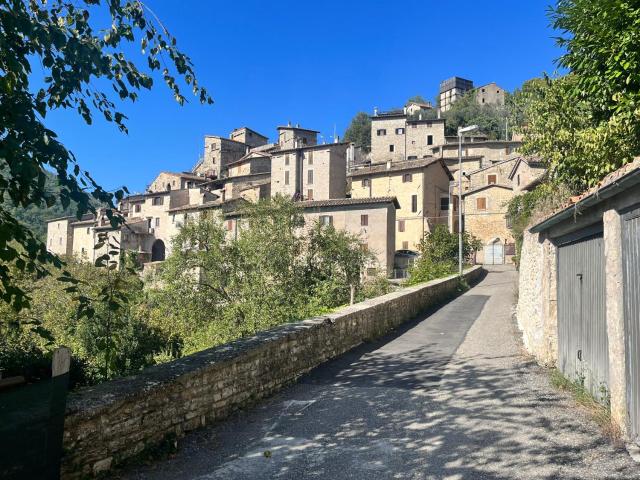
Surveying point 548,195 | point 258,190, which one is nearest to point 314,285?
point 548,195

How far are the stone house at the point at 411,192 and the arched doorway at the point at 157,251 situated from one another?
25.3 m

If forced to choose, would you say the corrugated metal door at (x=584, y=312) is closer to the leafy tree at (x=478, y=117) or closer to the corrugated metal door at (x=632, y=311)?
the corrugated metal door at (x=632, y=311)

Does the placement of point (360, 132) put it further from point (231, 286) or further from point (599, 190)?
point (599, 190)

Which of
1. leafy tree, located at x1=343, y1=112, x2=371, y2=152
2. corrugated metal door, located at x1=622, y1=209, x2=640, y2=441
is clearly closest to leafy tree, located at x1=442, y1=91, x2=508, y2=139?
leafy tree, located at x1=343, y1=112, x2=371, y2=152

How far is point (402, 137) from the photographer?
73.6 m

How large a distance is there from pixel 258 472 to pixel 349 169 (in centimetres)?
7110

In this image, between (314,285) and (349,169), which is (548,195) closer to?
(314,285)

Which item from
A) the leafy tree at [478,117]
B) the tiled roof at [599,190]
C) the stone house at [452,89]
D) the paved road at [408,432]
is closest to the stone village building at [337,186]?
the leafy tree at [478,117]

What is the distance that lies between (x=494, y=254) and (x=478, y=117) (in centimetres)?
4439

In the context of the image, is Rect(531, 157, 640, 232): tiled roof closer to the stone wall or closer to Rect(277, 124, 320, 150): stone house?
the stone wall

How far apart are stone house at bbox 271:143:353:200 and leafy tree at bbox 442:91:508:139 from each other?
32247mm

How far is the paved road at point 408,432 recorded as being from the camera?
4402 millimetres

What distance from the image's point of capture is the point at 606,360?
18.2 ft

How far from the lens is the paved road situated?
4.40 metres
